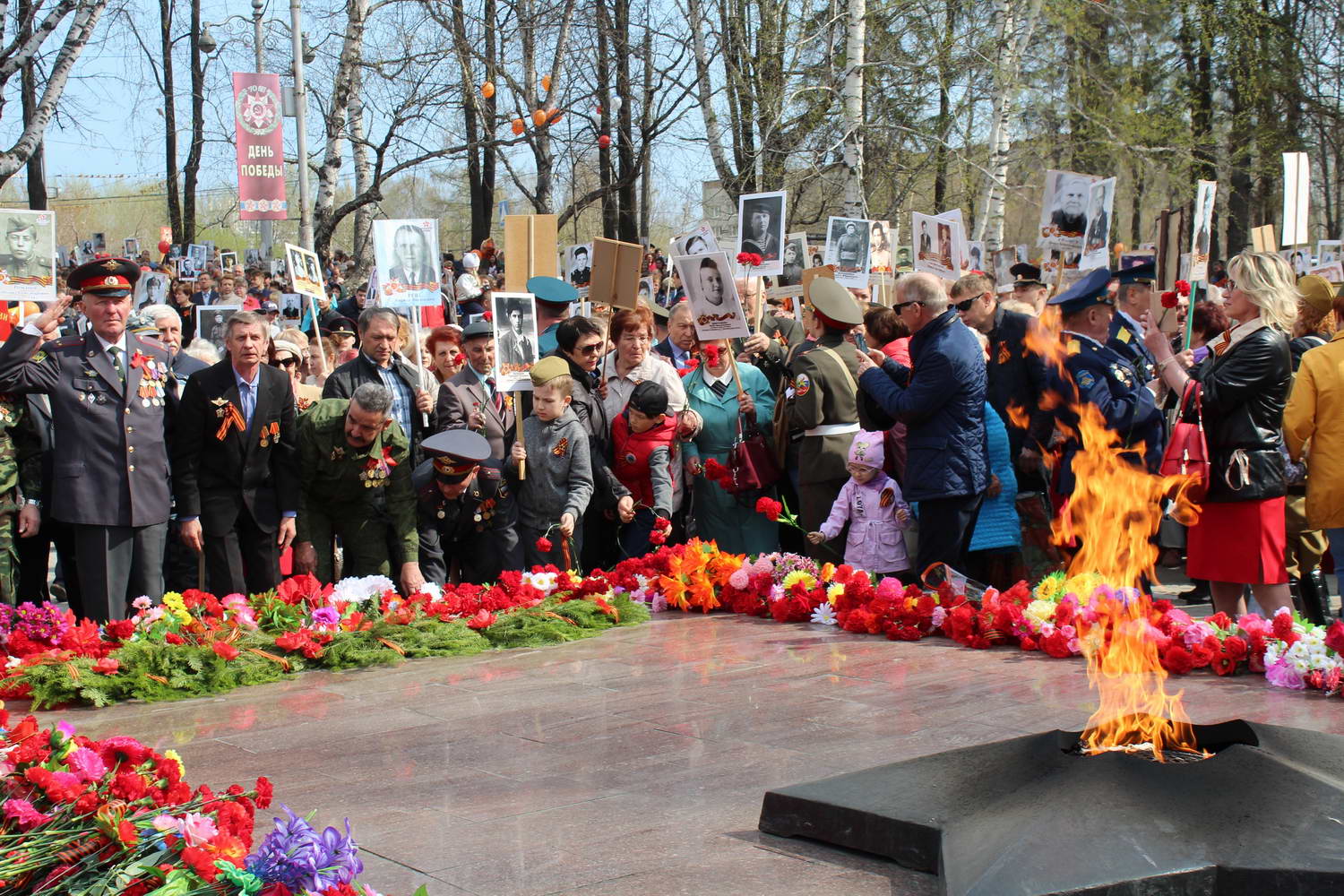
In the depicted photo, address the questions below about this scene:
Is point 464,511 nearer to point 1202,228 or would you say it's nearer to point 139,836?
point 139,836

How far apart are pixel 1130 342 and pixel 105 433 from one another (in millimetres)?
5615

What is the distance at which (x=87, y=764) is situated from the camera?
355 cm

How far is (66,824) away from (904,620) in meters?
4.15

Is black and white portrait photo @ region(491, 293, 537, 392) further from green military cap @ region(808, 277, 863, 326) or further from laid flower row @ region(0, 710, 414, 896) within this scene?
laid flower row @ region(0, 710, 414, 896)

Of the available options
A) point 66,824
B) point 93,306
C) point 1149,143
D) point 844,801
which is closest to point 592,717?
point 844,801

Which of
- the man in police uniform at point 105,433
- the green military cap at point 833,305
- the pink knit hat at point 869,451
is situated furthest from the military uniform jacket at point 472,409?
the pink knit hat at point 869,451

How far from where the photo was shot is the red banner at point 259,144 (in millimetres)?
18688

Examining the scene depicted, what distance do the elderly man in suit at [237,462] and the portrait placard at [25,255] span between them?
5.35 feet

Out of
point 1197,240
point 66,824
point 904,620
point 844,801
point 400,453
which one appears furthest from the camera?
point 1197,240

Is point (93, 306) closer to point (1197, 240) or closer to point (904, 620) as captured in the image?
point (904, 620)

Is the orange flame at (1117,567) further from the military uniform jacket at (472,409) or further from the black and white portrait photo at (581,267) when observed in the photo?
the black and white portrait photo at (581,267)

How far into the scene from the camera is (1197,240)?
1024cm

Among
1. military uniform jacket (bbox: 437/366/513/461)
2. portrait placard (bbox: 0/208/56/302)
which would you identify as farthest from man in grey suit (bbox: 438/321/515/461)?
portrait placard (bbox: 0/208/56/302)

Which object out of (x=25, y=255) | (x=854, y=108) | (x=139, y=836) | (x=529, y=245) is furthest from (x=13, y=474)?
(x=854, y=108)
